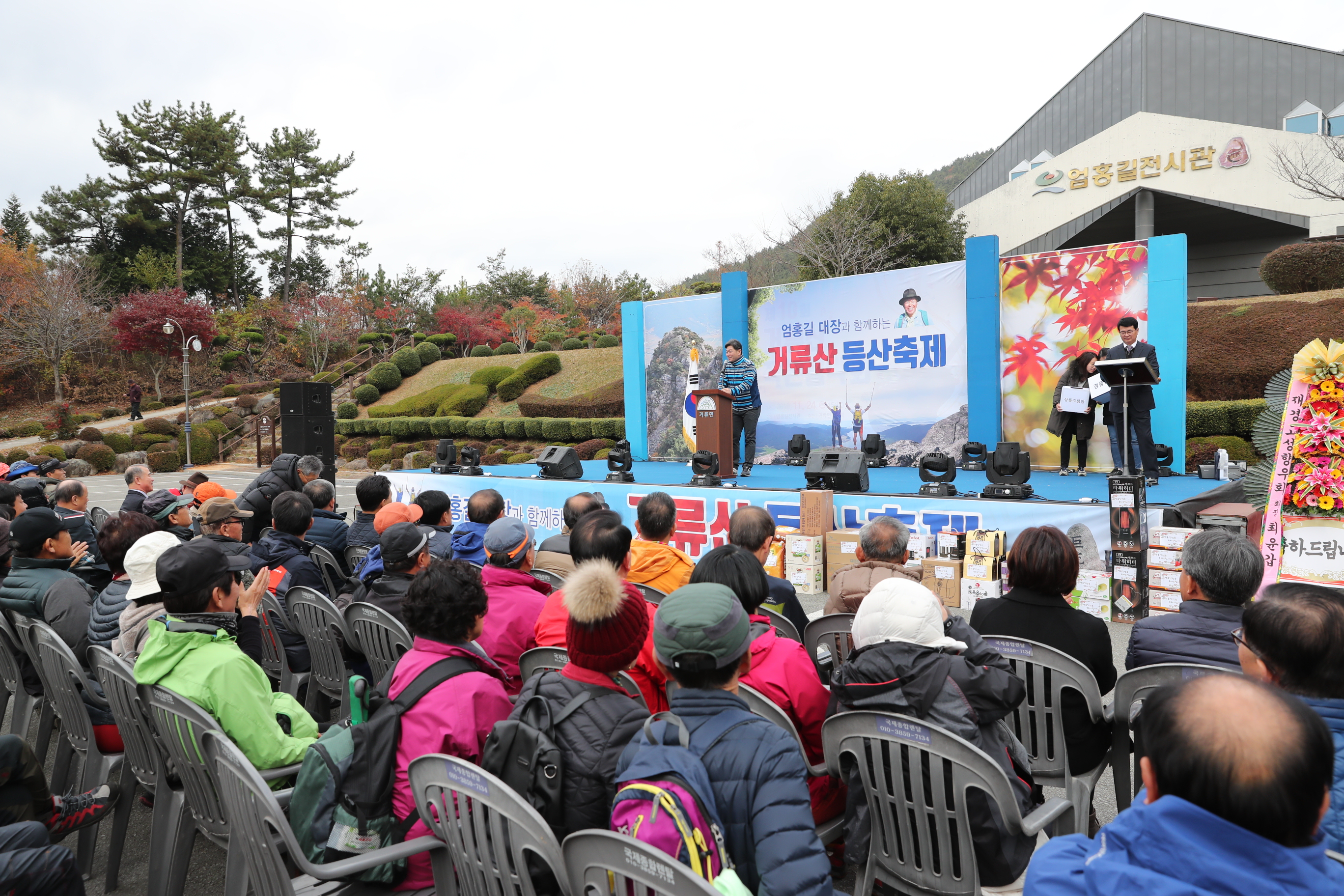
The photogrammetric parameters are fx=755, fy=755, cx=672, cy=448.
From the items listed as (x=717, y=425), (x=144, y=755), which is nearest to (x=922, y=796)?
(x=144, y=755)

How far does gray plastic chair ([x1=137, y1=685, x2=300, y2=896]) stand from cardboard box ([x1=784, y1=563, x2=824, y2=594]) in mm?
4792

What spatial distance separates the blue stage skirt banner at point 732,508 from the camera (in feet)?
18.0

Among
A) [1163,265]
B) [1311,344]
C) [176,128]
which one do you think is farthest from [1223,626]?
[176,128]

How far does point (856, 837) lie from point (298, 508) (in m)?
3.20

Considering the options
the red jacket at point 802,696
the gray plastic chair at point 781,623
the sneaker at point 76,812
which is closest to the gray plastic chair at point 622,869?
the red jacket at point 802,696

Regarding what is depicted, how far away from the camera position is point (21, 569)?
3.27 meters

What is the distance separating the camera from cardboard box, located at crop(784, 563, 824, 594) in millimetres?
6406

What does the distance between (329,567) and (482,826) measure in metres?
3.48

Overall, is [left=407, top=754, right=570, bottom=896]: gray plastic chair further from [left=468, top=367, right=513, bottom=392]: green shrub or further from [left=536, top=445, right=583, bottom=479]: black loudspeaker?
[left=468, top=367, right=513, bottom=392]: green shrub

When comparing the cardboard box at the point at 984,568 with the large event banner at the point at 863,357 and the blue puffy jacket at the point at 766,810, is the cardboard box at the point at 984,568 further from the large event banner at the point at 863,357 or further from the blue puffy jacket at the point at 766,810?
the blue puffy jacket at the point at 766,810

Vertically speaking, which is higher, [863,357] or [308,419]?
[863,357]

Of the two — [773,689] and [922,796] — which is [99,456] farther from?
[922,796]

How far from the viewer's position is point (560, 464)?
359 inches

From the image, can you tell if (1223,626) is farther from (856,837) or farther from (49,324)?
(49,324)
